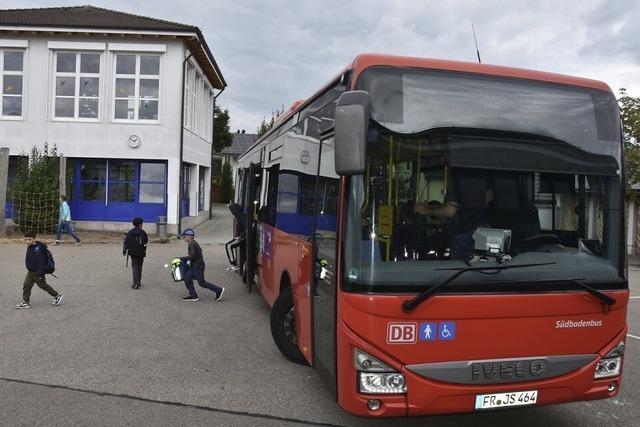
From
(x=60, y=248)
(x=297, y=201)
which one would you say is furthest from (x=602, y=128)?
(x=60, y=248)

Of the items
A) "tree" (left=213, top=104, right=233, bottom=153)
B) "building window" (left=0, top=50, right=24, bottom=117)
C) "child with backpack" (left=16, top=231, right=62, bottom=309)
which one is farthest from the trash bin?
"tree" (left=213, top=104, right=233, bottom=153)

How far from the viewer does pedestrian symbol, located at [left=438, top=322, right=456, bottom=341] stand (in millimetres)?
3529

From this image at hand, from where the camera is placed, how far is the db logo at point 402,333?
3479 mm

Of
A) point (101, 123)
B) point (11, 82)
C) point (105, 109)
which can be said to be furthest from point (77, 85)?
point (11, 82)

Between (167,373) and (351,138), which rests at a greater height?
(351,138)

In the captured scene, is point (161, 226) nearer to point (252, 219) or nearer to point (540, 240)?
point (252, 219)

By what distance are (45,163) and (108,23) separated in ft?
19.8

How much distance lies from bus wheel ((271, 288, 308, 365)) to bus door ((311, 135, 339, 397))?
57.6 inches

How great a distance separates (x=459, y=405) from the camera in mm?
3539

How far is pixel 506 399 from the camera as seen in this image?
3.61m

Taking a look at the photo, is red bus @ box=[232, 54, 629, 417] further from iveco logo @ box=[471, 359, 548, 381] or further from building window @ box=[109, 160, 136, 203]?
building window @ box=[109, 160, 136, 203]

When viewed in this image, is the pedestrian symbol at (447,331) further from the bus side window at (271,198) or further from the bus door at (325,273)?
the bus side window at (271,198)

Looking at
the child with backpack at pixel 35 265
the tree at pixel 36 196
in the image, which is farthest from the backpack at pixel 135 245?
the tree at pixel 36 196

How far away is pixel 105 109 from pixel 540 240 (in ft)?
68.8
